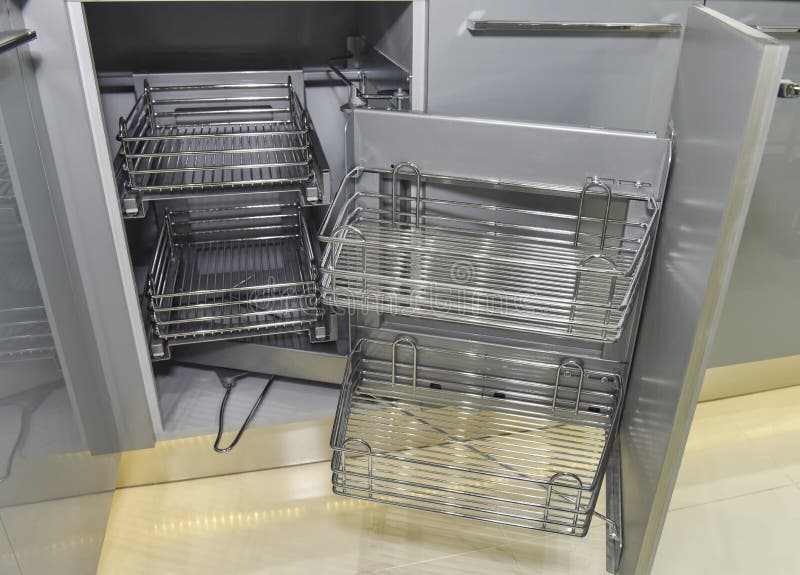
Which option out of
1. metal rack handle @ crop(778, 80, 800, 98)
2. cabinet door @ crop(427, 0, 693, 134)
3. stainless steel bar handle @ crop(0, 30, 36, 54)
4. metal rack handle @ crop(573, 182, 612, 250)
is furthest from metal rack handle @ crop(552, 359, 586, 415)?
stainless steel bar handle @ crop(0, 30, 36, 54)

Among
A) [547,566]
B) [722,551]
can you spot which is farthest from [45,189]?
[722,551]

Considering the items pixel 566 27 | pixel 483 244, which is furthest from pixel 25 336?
pixel 566 27

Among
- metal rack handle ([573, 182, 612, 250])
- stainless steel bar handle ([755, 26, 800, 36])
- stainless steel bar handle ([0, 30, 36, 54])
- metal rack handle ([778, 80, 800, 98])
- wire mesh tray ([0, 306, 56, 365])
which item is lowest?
wire mesh tray ([0, 306, 56, 365])

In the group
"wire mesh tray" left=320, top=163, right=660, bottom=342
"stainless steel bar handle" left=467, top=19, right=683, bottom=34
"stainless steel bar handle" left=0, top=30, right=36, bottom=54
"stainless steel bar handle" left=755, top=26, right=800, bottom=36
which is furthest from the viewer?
"stainless steel bar handle" left=755, top=26, right=800, bottom=36

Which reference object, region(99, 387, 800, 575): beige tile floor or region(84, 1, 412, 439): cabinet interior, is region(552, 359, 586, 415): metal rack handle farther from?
region(84, 1, 412, 439): cabinet interior

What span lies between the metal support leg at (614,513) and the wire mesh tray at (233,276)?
0.62m

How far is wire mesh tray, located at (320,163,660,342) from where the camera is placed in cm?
101

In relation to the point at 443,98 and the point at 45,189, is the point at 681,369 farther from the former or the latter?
the point at 45,189

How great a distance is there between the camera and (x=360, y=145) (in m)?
1.11

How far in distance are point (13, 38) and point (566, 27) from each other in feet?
2.75

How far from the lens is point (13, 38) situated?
90cm

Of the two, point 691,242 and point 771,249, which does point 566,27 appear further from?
point 771,249

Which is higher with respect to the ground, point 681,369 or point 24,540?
point 681,369

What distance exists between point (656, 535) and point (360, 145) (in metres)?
0.73
